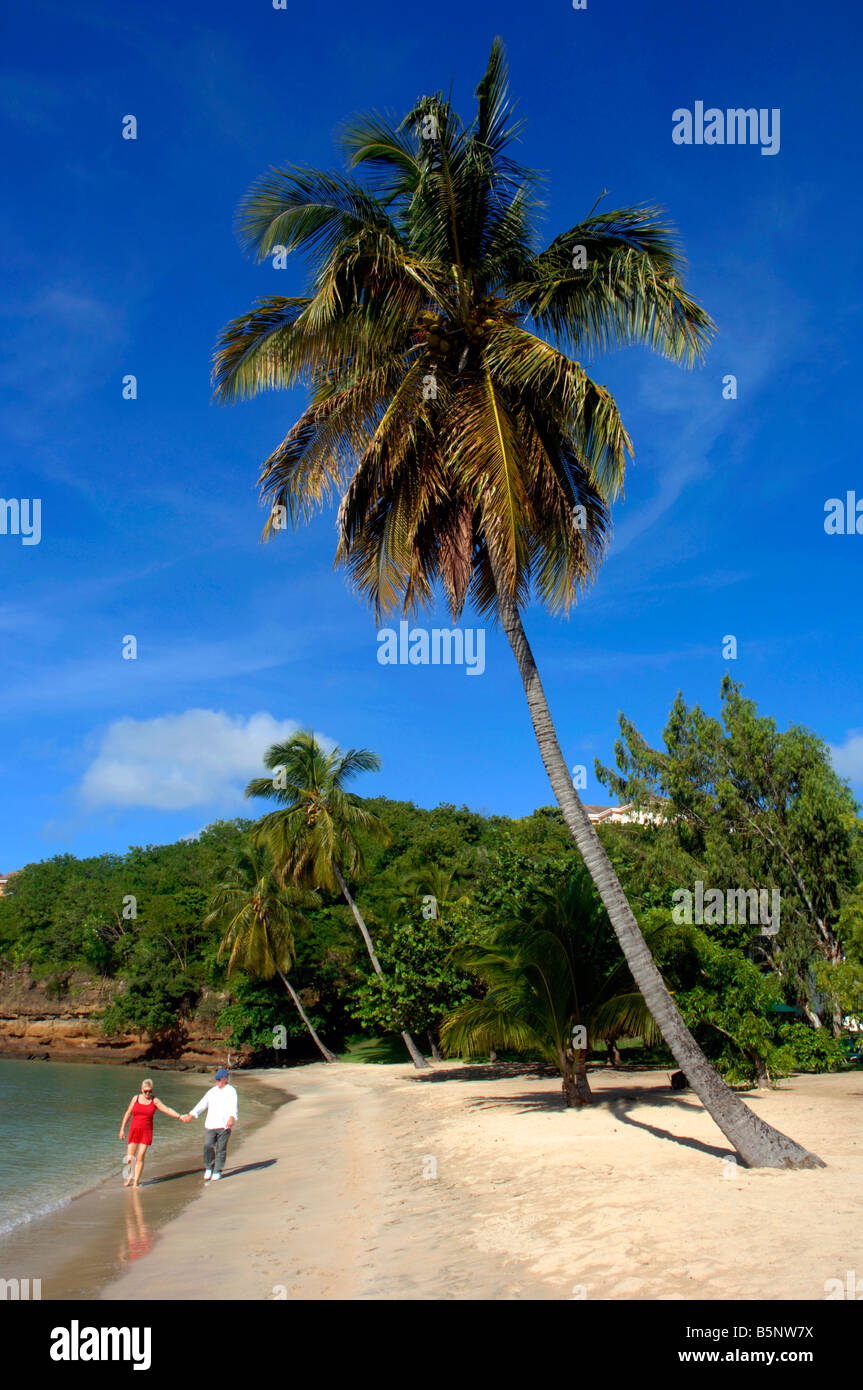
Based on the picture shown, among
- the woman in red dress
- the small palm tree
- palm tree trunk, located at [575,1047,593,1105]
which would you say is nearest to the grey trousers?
the woman in red dress

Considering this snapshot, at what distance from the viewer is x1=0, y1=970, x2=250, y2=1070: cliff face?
4456cm

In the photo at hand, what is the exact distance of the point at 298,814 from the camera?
98.6 feet

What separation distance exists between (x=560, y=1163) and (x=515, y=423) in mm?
9130

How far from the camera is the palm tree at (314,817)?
2948 cm

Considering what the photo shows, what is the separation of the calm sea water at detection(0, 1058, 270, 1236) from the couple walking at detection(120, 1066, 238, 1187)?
3.39 ft

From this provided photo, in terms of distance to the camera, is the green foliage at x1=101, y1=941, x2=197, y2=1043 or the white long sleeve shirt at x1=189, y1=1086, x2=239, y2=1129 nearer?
the white long sleeve shirt at x1=189, y1=1086, x2=239, y2=1129

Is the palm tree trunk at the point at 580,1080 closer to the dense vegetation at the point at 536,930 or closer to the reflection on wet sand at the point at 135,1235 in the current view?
the dense vegetation at the point at 536,930

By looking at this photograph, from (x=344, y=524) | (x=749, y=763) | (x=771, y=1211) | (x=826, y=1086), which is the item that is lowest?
(x=826, y=1086)

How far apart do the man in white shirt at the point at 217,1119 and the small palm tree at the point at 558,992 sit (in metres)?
4.13

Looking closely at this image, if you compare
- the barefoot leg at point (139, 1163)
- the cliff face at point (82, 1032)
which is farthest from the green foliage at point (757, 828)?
the cliff face at point (82, 1032)

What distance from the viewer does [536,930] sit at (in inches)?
531

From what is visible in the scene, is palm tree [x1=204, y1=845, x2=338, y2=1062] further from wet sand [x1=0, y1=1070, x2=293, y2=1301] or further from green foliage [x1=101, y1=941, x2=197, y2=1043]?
wet sand [x1=0, y1=1070, x2=293, y2=1301]
